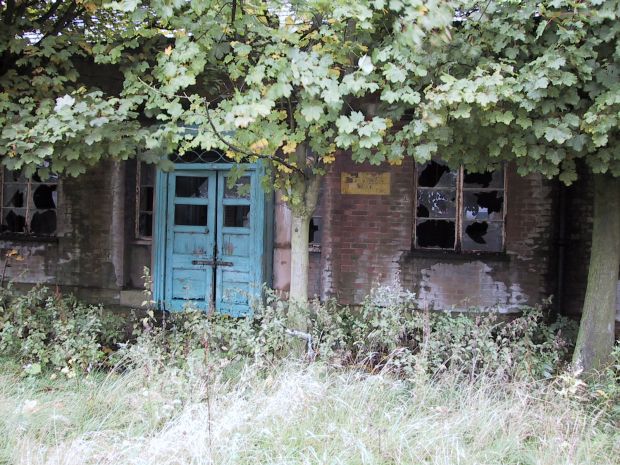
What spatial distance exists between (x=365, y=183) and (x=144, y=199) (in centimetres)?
348

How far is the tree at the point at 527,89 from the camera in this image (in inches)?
A: 144

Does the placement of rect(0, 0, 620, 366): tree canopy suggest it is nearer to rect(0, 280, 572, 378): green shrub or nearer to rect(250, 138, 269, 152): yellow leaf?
rect(250, 138, 269, 152): yellow leaf

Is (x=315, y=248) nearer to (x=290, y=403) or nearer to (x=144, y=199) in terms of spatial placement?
(x=144, y=199)

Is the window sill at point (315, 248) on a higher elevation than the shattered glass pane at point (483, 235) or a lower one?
lower

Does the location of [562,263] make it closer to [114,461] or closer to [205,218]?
[205,218]

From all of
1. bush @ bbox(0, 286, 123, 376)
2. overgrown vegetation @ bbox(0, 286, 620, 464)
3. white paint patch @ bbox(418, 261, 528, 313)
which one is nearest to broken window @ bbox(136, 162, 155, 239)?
bush @ bbox(0, 286, 123, 376)

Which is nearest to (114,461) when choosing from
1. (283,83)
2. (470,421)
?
(470,421)

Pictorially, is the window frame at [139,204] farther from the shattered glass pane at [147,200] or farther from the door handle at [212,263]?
the door handle at [212,263]

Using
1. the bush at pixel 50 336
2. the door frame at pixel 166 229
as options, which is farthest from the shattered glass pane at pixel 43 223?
the bush at pixel 50 336

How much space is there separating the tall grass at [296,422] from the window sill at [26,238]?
4.55m

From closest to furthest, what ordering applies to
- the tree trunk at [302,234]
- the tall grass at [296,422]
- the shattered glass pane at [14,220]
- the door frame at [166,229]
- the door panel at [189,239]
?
the tall grass at [296,422]
the tree trunk at [302,234]
the door frame at [166,229]
the door panel at [189,239]
the shattered glass pane at [14,220]

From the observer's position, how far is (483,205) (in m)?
7.38

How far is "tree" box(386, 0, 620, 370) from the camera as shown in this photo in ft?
12.0

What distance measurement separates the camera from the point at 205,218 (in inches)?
314
